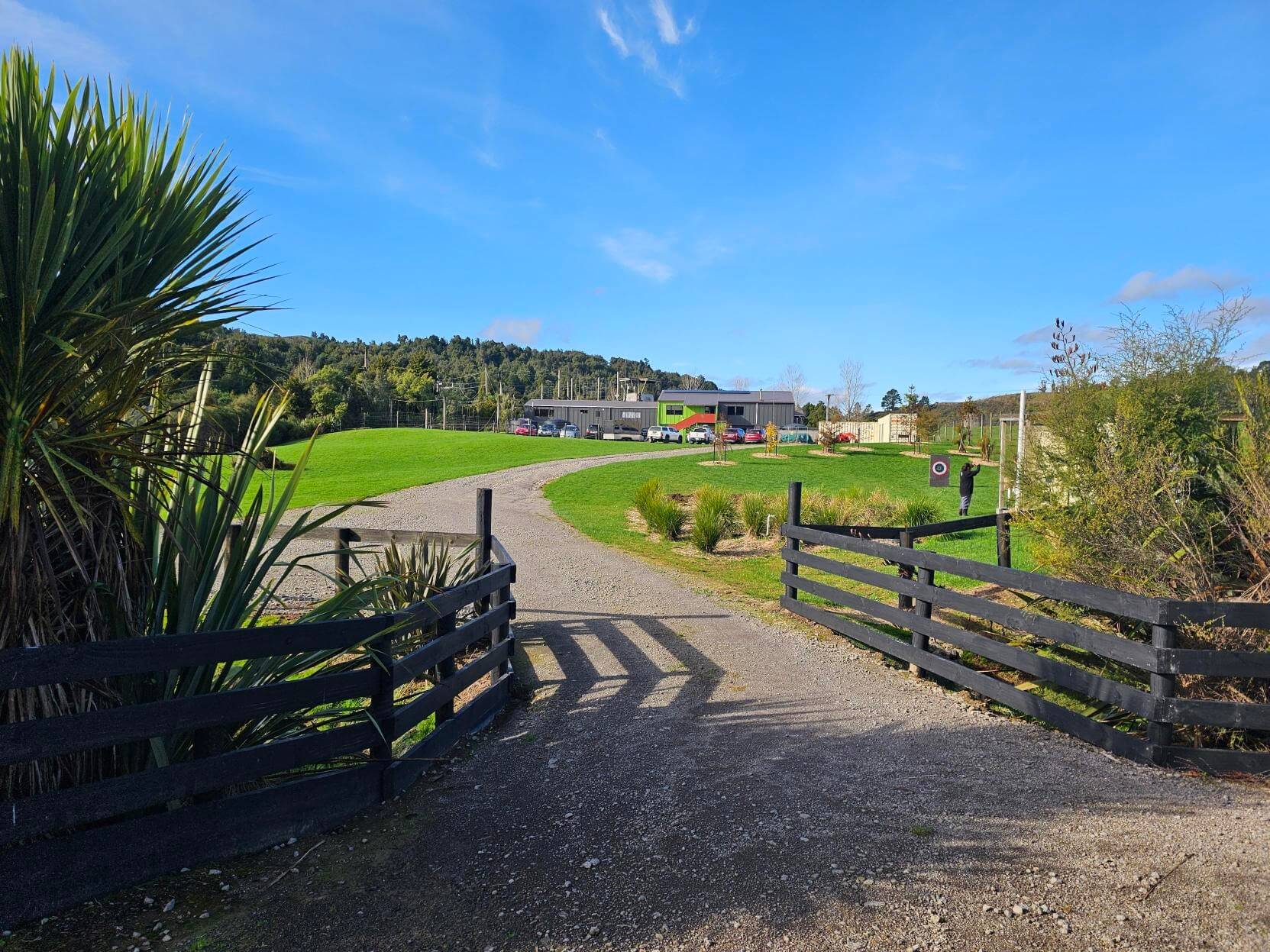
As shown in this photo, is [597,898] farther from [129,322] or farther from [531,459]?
[531,459]

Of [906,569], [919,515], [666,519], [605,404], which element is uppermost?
[605,404]

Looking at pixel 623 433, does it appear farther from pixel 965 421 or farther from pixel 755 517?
pixel 755 517

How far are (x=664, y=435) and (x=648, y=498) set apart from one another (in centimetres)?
4539

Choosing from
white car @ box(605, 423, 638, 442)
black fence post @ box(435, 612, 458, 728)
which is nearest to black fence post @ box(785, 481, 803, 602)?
black fence post @ box(435, 612, 458, 728)

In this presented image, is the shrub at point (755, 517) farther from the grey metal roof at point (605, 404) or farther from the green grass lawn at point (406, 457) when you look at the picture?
the grey metal roof at point (605, 404)

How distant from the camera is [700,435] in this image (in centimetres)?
5938

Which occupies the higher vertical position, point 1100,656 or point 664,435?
point 664,435

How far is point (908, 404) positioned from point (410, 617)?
216 ft

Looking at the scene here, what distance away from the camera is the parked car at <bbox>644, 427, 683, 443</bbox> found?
2459 inches

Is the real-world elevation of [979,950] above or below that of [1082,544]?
below

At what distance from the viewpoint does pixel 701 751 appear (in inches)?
199

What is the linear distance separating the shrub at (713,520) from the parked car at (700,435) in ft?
131

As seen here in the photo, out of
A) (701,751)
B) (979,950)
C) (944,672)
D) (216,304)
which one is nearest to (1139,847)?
(979,950)

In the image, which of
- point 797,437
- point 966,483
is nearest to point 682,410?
point 797,437
